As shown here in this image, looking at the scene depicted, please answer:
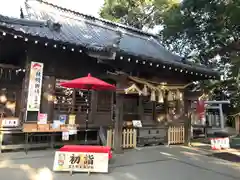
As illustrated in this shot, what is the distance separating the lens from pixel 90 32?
12148 millimetres

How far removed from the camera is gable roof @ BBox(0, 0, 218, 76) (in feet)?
29.1

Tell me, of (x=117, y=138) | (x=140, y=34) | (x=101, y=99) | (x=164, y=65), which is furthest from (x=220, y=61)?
(x=117, y=138)

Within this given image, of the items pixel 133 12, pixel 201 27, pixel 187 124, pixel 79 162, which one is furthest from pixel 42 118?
pixel 133 12

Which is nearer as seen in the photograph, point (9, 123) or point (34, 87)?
point (9, 123)

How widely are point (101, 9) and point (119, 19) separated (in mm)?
2419

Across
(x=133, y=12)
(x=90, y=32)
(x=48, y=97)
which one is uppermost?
(x=133, y=12)

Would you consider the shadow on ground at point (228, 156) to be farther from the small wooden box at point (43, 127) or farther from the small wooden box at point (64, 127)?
the small wooden box at point (43, 127)

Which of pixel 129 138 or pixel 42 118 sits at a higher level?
pixel 42 118

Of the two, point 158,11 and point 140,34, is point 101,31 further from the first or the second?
point 158,11

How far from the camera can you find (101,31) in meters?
13.2

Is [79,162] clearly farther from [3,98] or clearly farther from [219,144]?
[3,98]

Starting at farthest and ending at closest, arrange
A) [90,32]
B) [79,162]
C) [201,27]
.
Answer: [201,27], [90,32], [79,162]

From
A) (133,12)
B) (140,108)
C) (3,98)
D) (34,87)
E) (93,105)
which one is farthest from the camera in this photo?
(133,12)

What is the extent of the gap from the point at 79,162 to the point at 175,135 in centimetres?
621
